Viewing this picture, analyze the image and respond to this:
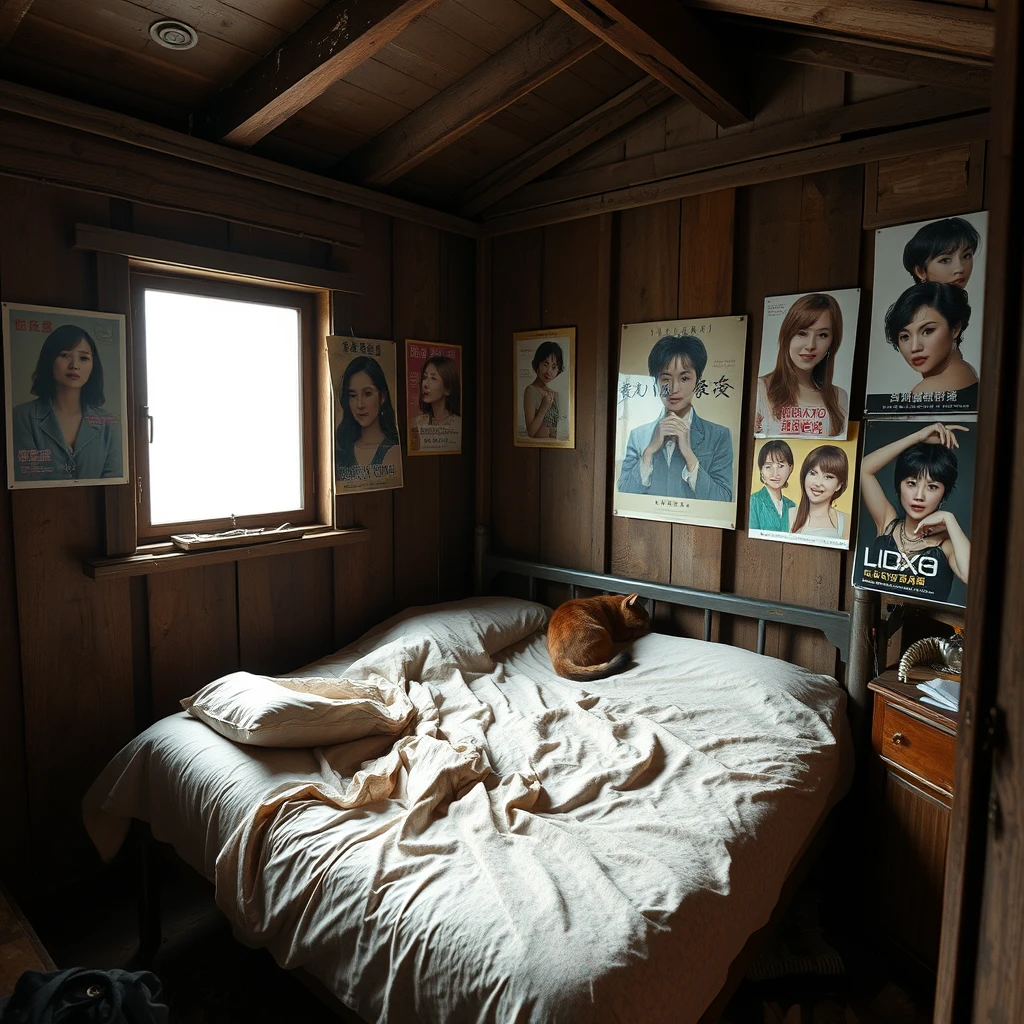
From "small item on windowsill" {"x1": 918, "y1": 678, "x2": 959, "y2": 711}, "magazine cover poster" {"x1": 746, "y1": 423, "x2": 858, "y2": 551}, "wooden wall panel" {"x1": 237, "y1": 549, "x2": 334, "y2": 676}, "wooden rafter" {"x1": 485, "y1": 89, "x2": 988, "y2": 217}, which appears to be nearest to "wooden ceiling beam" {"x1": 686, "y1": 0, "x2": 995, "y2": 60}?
"wooden rafter" {"x1": 485, "y1": 89, "x2": 988, "y2": 217}

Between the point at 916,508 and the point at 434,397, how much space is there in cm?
193

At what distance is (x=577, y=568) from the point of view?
10.3ft

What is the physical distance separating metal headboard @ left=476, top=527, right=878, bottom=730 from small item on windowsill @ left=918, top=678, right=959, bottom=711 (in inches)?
11.7

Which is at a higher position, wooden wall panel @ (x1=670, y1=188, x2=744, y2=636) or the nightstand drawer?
wooden wall panel @ (x1=670, y1=188, x2=744, y2=636)

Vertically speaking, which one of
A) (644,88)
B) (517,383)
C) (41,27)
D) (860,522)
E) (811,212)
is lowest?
(860,522)

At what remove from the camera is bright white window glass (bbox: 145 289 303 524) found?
7.99 ft

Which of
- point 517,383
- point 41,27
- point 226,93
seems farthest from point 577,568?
point 41,27

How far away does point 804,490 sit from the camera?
2473 mm

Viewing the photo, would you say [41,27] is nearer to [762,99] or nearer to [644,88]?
[644,88]

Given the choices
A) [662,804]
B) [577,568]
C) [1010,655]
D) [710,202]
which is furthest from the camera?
[577,568]

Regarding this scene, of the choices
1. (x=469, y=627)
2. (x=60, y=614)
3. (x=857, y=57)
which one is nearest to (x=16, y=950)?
(x=60, y=614)

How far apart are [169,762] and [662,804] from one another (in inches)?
49.9

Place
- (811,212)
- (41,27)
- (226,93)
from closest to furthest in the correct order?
(41,27) < (226,93) < (811,212)

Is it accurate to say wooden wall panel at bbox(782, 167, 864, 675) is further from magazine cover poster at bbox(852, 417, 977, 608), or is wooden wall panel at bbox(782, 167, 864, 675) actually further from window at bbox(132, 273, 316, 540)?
window at bbox(132, 273, 316, 540)
